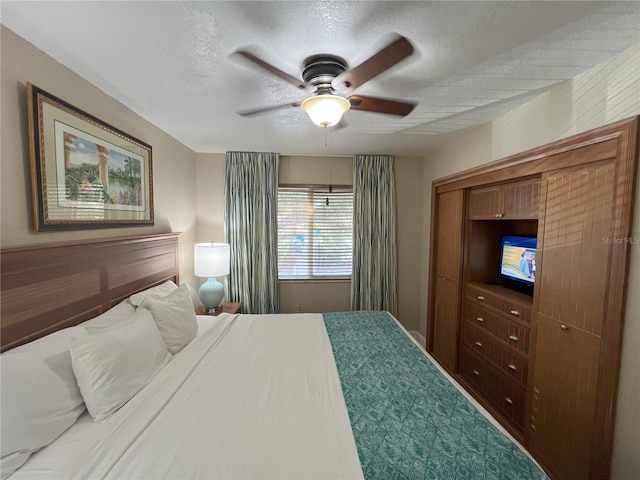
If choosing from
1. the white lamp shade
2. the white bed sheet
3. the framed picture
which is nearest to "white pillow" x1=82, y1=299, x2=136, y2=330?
the white bed sheet

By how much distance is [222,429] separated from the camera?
1118 millimetres

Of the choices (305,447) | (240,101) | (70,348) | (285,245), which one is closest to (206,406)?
(305,447)

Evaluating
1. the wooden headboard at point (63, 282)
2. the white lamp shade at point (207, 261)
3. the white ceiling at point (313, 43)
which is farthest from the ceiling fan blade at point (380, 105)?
the white lamp shade at point (207, 261)

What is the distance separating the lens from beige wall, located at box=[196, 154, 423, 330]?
10.7ft

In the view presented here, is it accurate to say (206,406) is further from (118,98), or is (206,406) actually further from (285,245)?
(285,245)

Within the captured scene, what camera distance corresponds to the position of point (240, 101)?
5.95 feet

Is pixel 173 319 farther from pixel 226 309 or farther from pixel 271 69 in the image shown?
pixel 271 69

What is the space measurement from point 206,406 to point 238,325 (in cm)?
101

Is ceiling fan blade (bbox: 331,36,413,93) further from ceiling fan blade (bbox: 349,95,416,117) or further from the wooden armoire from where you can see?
the wooden armoire

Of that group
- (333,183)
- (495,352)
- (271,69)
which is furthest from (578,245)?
(333,183)

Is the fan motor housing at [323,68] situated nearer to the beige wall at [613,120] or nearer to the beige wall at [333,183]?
the beige wall at [613,120]

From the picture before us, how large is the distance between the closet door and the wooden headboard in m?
2.84

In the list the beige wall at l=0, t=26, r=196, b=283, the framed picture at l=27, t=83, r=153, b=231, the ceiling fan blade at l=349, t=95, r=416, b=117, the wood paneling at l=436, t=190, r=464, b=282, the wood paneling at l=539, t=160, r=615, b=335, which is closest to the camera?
the beige wall at l=0, t=26, r=196, b=283

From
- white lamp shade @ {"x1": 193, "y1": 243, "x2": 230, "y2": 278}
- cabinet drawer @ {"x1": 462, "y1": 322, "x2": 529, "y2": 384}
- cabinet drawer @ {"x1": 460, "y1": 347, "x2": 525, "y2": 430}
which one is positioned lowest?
cabinet drawer @ {"x1": 460, "y1": 347, "x2": 525, "y2": 430}
